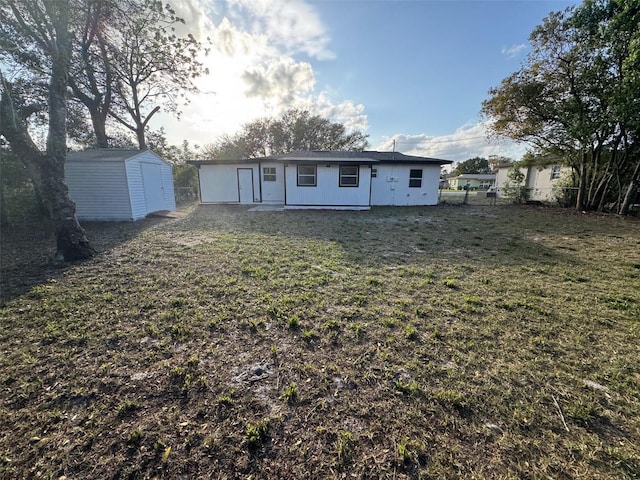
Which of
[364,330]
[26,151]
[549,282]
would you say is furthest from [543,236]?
[26,151]

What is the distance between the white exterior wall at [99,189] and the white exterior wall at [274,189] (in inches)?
264

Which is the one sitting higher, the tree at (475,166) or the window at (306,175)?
the tree at (475,166)

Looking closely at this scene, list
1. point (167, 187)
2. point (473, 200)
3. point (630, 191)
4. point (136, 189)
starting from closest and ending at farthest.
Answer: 1. point (136, 189)
2. point (630, 191)
3. point (167, 187)
4. point (473, 200)

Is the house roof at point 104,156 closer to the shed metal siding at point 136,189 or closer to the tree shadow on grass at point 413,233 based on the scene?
the shed metal siding at point 136,189

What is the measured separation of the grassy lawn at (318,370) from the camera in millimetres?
1600

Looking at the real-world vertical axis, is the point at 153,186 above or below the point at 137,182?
below

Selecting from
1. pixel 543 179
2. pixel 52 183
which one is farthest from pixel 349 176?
pixel 543 179

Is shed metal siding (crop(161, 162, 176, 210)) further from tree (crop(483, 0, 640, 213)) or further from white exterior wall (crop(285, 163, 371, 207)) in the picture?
tree (crop(483, 0, 640, 213))

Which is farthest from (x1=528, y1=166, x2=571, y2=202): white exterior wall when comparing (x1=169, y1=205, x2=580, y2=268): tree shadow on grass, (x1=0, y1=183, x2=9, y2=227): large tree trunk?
(x1=0, y1=183, x2=9, y2=227): large tree trunk

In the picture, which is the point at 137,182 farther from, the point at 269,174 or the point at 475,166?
the point at 475,166

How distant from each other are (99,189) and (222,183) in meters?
6.14

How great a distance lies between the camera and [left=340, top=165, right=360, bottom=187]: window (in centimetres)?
1237

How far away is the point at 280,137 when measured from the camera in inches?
1049

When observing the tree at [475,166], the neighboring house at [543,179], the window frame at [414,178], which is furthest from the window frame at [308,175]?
the tree at [475,166]
